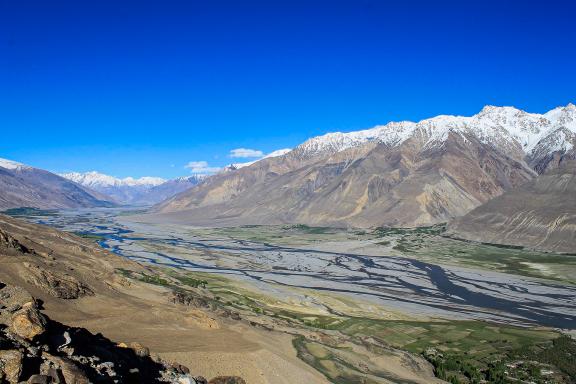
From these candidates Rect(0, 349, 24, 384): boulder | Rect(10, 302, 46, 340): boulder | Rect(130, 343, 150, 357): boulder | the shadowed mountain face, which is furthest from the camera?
the shadowed mountain face

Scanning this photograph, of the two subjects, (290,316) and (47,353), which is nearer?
(47,353)

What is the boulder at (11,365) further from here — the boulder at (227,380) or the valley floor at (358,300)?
the valley floor at (358,300)

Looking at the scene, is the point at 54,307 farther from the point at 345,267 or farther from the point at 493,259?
the point at 493,259

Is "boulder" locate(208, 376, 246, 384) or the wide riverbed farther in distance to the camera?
the wide riverbed

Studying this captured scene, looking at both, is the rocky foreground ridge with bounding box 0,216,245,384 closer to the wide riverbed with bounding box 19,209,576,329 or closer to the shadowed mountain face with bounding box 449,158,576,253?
the wide riverbed with bounding box 19,209,576,329

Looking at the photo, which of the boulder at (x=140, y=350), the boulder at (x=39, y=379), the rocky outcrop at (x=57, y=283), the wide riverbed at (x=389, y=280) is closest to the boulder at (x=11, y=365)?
the boulder at (x=39, y=379)

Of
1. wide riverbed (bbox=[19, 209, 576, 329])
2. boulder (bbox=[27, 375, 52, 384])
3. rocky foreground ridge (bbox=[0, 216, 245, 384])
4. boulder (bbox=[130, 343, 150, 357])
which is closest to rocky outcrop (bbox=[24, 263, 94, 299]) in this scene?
rocky foreground ridge (bbox=[0, 216, 245, 384])

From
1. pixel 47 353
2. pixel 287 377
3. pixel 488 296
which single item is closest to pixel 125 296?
pixel 287 377
